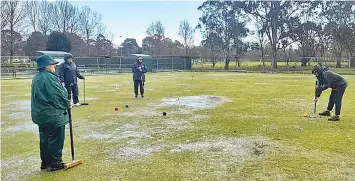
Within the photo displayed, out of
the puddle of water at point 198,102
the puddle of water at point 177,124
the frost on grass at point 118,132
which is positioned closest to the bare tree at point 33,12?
the puddle of water at point 198,102

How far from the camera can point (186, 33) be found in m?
53.1

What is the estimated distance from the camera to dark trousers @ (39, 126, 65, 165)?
14.6ft

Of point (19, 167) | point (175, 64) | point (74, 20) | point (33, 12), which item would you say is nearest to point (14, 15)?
point (33, 12)

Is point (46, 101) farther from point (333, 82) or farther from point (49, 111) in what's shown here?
point (333, 82)

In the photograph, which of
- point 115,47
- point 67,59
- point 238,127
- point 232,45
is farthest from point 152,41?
point 238,127

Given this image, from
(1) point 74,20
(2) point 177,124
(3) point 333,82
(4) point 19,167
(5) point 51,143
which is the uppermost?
(1) point 74,20

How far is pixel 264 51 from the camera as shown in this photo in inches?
1800

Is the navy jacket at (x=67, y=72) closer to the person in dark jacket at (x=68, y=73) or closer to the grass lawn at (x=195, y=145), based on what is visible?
the person in dark jacket at (x=68, y=73)

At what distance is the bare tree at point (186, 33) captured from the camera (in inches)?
2089

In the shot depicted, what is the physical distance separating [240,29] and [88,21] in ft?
92.9

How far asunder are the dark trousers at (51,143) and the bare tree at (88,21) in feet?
173

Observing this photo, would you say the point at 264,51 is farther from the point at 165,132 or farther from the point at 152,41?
the point at 165,132

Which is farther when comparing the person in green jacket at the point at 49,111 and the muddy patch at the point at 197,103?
the muddy patch at the point at 197,103

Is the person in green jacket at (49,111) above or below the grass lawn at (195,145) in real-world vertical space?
above
